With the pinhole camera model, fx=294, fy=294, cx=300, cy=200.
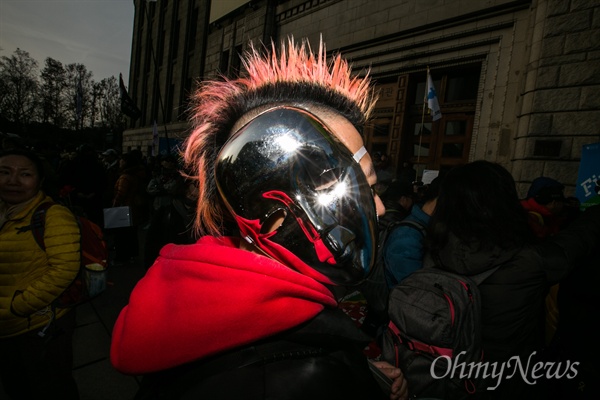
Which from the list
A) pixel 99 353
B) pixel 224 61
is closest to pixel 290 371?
pixel 99 353

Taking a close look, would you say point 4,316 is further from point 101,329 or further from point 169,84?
point 169,84

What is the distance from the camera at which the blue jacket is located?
1.89 metres

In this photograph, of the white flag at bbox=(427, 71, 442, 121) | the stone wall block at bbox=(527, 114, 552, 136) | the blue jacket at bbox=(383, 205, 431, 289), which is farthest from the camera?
the white flag at bbox=(427, 71, 442, 121)

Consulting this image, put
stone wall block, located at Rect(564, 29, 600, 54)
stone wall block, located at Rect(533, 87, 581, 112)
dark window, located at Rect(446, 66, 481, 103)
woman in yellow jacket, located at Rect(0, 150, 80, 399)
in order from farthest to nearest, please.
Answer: dark window, located at Rect(446, 66, 481, 103)
stone wall block, located at Rect(533, 87, 581, 112)
stone wall block, located at Rect(564, 29, 600, 54)
woman in yellow jacket, located at Rect(0, 150, 80, 399)

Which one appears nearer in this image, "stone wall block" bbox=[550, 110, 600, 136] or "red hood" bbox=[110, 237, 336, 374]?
"red hood" bbox=[110, 237, 336, 374]

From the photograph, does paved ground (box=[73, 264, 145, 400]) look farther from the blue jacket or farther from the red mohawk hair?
the blue jacket

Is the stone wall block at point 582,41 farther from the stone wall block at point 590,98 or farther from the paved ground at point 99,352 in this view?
the paved ground at point 99,352

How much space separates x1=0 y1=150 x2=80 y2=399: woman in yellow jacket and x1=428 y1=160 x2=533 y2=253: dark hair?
2189 millimetres

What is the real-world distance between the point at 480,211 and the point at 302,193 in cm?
118

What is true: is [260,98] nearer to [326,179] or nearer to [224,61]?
[326,179]

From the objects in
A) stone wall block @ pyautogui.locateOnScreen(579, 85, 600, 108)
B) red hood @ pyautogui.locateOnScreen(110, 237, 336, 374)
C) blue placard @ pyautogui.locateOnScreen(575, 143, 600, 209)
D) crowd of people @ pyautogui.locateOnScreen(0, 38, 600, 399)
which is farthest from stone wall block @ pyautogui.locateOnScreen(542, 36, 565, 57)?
red hood @ pyautogui.locateOnScreen(110, 237, 336, 374)

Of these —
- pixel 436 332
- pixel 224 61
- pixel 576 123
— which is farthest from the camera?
pixel 224 61

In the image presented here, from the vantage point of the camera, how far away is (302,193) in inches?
32.4

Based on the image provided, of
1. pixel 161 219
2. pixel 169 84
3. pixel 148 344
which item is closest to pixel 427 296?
pixel 148 344
